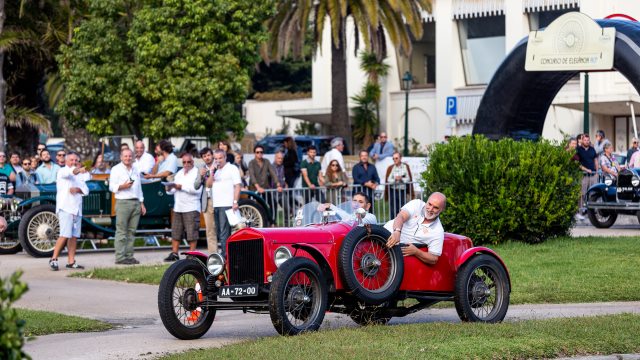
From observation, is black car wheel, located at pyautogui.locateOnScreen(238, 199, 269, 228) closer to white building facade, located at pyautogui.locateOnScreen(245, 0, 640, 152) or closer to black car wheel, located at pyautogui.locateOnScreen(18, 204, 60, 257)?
black car wheel, located at pyautogui.locateOnScreen(18, 204, 60, 257)

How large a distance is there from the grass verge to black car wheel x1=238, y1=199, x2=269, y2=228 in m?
3.11

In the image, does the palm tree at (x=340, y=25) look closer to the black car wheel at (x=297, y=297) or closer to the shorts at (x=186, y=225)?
the shorts at (x=186, y=225)

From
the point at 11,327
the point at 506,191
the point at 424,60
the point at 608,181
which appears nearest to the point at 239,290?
the point at 11,327

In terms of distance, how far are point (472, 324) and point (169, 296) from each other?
2741 millimetres

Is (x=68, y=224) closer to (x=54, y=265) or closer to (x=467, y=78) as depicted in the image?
(x=54, y=265)

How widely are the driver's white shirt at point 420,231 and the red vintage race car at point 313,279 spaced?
19 centimetres

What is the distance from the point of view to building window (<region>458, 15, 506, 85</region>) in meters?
48.4

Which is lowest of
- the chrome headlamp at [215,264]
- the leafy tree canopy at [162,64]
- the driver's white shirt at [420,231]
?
the chrome headlamp at [215,264]

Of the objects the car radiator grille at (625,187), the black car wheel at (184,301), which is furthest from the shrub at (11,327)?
the car radiator grille at (625,187)

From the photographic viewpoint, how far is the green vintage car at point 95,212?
63.9 feet

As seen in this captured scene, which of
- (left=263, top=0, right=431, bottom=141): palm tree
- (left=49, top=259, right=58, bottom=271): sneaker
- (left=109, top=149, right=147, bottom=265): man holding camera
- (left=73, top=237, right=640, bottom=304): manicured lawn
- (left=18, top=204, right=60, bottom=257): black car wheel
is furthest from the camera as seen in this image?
(left=263, top=0, right=431, bottom=141): palm tree

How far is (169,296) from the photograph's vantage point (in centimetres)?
1040

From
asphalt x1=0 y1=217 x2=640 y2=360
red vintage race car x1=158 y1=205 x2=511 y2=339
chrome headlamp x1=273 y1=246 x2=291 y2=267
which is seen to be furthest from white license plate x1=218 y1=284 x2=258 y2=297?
asphalt x1=0 y1=217 x2=640 y2=360

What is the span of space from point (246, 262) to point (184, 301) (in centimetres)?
68
